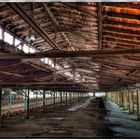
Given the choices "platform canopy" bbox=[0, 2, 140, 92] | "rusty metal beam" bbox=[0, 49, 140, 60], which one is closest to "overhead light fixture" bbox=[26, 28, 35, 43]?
"platform canopy" bbox=[0, 2, 140, 92]

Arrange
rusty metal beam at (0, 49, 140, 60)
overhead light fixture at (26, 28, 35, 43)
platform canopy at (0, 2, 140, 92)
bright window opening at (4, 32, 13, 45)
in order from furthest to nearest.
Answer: overhead light fixture at (26, 28, 35, 43) → bright window opening at (4, 32, 13, 45) → rusty metal beam at (0, 49, 140, 60) → platform canopy at (0, 2, 140, 92)

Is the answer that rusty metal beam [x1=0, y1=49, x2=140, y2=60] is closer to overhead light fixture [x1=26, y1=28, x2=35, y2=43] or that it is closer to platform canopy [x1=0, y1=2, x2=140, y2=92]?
platform canopy [x1=0, y1=2, x2=140, y2=92]

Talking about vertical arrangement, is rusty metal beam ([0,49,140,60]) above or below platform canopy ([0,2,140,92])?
below

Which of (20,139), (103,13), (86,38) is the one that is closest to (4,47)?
(86,38)

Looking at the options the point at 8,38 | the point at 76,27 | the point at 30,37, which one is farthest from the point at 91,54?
the point at 30,37

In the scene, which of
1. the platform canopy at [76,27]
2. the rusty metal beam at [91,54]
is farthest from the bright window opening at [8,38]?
the rusty metal beam at [91,54]

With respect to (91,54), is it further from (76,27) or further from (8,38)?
(8,38)

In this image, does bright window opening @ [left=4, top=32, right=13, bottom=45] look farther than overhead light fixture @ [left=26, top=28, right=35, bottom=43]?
No

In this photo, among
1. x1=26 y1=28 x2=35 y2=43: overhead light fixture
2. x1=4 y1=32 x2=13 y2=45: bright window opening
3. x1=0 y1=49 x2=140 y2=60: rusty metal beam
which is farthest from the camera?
x1=26 y1=28 x2=35 y2=43: overhead light fixture

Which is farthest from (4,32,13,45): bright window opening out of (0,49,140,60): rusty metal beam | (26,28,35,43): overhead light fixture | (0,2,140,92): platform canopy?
(0,49,140,60): rusty metal beam

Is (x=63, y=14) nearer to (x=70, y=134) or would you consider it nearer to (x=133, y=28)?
(x=133, y=28)

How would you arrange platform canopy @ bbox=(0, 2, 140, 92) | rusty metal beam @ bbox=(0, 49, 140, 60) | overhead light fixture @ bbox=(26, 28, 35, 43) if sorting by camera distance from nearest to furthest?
1. platform canopy @ bbox=(0, 2, 140, 92)
2. rusty metal beam @ bbox=(0, 49, 140, 60)
3. overhead light fixture @ bbox=(26, 28, 35, 43)

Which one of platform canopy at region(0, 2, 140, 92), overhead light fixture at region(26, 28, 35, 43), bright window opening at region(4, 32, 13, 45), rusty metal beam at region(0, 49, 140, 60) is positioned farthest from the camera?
overhead light fixture at region(26, 28, 35, 43)

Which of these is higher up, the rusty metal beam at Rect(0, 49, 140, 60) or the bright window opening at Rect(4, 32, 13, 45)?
the bright window opening at Rect(4, 32, 13, 45)
